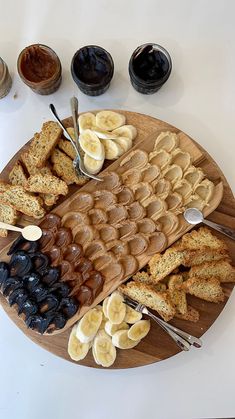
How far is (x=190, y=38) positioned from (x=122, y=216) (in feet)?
3.50

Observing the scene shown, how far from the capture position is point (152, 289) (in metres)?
2.09

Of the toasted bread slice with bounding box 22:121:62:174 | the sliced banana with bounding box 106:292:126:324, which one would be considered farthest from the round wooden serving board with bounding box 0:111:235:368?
the toasted bread slice with bounding box 22:121:62:174

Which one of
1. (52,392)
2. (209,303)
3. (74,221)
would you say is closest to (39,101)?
(74,221)

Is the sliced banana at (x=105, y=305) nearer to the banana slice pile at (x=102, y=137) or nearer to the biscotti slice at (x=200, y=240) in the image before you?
the biscotti slice at (x=200, y=240)

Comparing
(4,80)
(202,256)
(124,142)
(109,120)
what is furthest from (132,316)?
(4,80)

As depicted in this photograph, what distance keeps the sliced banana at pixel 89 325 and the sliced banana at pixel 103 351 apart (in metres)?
0.04

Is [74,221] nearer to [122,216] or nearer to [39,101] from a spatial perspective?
[122,216]

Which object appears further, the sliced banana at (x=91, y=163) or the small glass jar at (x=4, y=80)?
the small glass jar at (x=4, y=80)

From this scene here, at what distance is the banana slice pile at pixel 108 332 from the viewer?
209cm

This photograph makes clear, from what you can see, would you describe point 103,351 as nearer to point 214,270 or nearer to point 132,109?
point 214,270

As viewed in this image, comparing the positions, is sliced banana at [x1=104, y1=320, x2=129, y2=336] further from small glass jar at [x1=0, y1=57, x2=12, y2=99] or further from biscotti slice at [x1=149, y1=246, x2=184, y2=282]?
small glass jar at [x1=0, y1=57, x2=12, y2=99]

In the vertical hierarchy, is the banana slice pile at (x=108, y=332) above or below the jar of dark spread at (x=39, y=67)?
below

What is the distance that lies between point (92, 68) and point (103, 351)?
1.36 metres

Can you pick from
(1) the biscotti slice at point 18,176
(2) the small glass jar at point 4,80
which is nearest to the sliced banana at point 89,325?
(1) the biscotti slice at point 18,176
